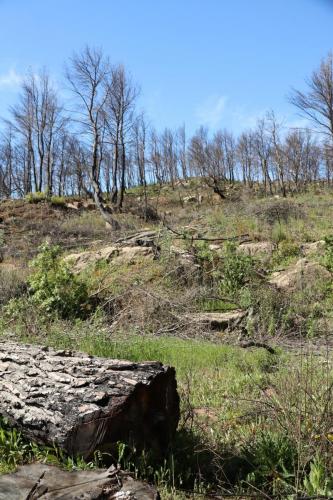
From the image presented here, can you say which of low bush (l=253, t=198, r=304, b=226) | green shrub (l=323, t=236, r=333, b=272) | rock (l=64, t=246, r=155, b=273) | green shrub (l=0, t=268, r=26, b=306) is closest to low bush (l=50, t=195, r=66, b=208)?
Answer: low bush (l=253, t=198, r=304, b=226)

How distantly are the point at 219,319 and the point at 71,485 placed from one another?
6.00 meters

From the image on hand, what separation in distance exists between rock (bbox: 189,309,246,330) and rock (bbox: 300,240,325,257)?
11.4 feet

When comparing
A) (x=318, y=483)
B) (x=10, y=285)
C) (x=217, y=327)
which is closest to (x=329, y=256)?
(x=217, y=327)

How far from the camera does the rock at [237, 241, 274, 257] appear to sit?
11.8 meters

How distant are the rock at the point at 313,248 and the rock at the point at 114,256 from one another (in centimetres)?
365

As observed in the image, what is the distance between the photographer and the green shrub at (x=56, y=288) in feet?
29.7

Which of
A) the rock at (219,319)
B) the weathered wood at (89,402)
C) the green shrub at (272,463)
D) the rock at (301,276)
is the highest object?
the rock at (301,276)

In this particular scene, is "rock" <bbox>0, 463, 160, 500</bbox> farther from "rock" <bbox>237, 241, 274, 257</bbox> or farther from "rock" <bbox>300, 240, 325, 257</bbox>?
"rock" <bbox>237, 241, 274, 257</bbox>

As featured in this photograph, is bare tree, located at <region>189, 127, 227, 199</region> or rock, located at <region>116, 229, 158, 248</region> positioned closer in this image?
rock, located at <region>116, 229, 158, 248</region>

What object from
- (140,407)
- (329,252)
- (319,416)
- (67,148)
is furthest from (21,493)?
(67,148)

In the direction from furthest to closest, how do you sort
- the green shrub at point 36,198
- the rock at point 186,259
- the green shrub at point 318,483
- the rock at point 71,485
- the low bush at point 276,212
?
the green shrub at point 36,198, the low bush at point 276,212, the rock at point 186,259, the green shrub at point 318,483, the rock at point 71,485


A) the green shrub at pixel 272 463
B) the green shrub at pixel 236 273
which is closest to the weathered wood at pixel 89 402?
the green shrub at pixel 272 463

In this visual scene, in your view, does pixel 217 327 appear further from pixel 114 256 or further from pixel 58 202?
pixel 58 202

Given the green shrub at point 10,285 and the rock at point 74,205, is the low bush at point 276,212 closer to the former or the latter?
the green shrub at point 10,285
